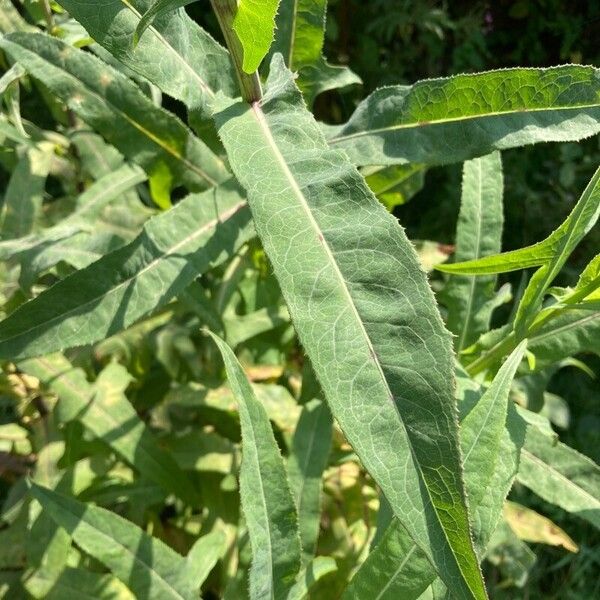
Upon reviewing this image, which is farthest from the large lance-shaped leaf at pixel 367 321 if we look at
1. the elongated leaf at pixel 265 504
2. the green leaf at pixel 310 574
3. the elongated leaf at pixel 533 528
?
the elongated leaf at pixel 533 528

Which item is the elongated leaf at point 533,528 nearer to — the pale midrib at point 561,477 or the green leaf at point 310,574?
the pale midrib at point 561,477

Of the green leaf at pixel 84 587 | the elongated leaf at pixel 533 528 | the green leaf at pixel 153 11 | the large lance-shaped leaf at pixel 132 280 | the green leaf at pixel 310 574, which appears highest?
the green leaf at pixel 153 11

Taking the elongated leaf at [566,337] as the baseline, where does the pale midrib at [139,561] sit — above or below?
below

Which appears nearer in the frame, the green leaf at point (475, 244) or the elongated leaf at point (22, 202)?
the green leaf at point (475, 244)

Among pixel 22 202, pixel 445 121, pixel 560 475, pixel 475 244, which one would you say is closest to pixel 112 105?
pixel 22 202

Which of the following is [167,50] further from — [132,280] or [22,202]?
[22,202]

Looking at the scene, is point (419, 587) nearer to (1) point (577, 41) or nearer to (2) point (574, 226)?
(2) point (574, 226)

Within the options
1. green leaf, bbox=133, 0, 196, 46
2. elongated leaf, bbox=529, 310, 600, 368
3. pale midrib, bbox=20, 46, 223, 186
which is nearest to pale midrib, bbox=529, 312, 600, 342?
elongated leaf, bbox=529, 310, 600, 368

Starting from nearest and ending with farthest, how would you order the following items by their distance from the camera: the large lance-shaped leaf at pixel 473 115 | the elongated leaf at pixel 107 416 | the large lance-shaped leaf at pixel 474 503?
the large lance-shaped leaf at pixel 474 503
the large lance-shaped leaf at pixel 473 115
the elongated leaf at pixel 107 416
